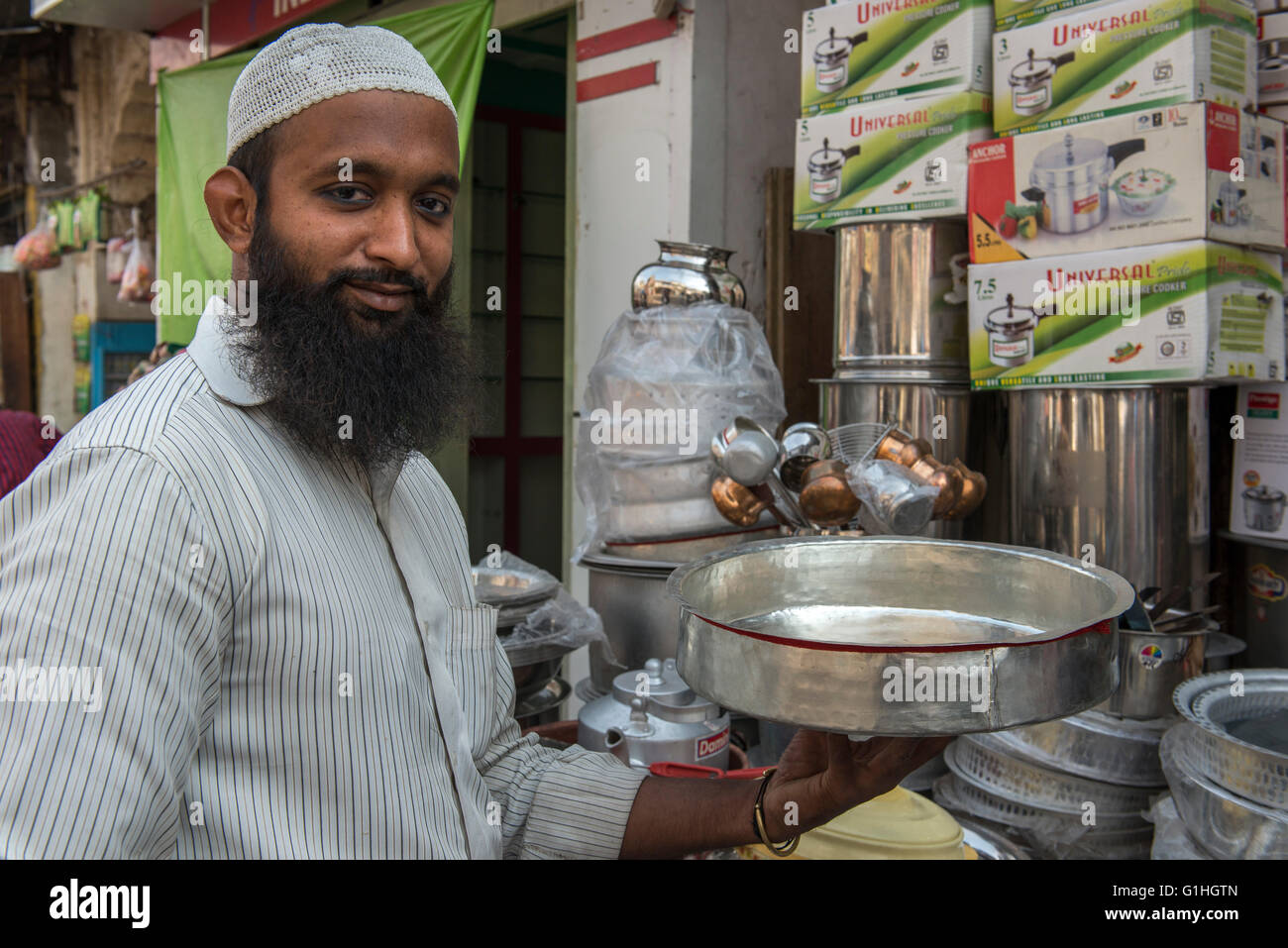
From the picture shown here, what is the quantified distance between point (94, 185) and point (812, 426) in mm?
8701

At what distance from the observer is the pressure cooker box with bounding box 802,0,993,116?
108 inches

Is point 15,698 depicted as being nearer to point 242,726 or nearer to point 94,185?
point 242,726

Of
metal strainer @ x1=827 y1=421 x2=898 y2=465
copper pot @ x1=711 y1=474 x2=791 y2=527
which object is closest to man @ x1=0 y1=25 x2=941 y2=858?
copper pot @ x1=711 y1=474 x2=791 y2=527

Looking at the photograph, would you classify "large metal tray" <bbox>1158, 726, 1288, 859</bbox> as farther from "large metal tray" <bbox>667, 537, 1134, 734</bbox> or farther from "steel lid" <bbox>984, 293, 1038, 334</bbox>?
"steel lid" <bbox>984, 293, 1038, 334</bbox>

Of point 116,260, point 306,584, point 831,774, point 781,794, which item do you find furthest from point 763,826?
point 116,260

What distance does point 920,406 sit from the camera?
2.87 m

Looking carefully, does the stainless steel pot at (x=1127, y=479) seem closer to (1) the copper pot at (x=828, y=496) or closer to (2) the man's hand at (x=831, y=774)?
(1) the copper pot at (x=828, y=496)

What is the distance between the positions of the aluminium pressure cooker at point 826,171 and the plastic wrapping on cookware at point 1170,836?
5.93 ft

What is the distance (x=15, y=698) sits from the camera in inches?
30.6

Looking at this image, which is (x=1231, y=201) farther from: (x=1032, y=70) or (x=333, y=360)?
(x=333, y=360)

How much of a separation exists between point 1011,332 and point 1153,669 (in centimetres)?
92

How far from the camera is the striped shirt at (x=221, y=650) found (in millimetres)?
799

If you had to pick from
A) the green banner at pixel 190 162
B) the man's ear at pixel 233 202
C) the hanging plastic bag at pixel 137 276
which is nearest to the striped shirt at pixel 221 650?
the man's ear at pixel 233 202
